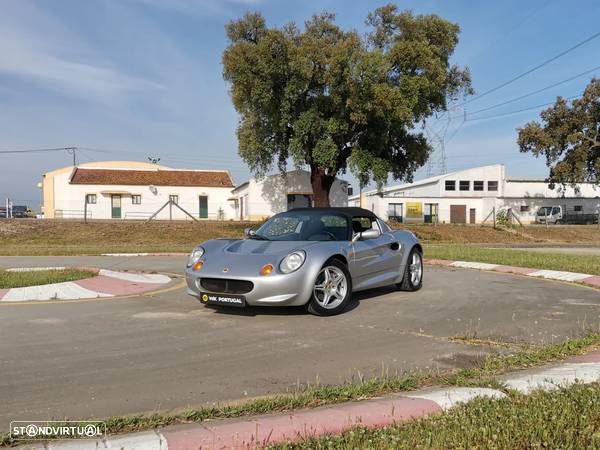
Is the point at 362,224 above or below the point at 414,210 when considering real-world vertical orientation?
below

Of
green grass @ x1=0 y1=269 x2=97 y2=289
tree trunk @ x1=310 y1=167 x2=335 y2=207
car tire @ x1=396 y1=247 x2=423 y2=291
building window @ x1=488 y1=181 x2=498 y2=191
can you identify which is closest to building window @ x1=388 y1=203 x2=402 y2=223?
building window @ x1=488 y1=181 x2=498 y2=191

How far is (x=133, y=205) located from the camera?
48875mm

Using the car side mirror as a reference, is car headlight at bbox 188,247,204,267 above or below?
below

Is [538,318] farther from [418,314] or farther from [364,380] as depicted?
[364,380]

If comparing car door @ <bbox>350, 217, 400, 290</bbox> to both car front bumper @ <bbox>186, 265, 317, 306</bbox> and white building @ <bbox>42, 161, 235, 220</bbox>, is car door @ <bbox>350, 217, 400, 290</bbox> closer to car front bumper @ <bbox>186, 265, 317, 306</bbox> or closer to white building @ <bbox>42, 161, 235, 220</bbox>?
car front bumper @ <bbox>186, 265, 317, 306</bbox>

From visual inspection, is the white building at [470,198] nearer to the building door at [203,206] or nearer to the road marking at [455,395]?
the building door at [203,206]

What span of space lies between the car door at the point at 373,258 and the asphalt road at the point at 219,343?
1.14ft

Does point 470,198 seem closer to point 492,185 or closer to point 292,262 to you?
point 492,185

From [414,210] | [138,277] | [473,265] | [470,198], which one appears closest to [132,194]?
[414,210]

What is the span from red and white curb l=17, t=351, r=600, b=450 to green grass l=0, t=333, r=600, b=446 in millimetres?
130

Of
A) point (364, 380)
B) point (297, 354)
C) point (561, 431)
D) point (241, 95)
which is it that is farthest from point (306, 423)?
point (241, 95)

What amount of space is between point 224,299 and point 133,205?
4538cm

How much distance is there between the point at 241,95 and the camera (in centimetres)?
2794

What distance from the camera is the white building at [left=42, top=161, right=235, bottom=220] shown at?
156 ft
